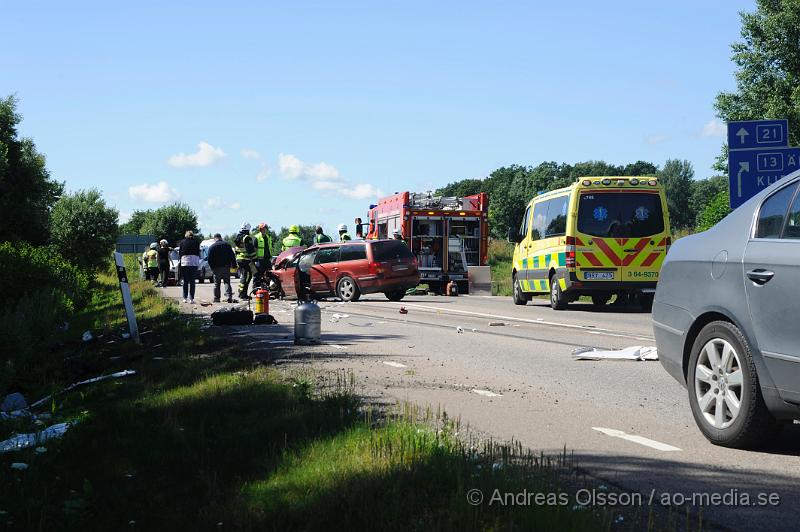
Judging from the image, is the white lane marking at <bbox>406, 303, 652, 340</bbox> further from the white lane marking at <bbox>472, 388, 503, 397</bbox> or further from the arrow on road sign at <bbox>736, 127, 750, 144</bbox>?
the white lane marking at <bbox>472, 388, 503, 397</bbox>

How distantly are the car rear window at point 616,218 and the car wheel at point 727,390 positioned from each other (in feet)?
47.4

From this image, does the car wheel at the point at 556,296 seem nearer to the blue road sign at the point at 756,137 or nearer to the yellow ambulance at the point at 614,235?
the yellow ambulance at the point at 614,235

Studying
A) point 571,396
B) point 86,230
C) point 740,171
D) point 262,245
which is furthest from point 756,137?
point 86,230

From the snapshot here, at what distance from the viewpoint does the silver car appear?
17.8 ft

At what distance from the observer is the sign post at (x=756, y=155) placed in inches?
762

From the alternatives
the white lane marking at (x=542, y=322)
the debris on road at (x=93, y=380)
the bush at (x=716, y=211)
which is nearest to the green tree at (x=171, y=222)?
the bush at (x=716, y=211)

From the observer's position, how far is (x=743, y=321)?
574 centimetres

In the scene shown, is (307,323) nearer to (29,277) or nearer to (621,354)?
(621,354)

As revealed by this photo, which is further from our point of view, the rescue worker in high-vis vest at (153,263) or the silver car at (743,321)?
the rescue worker in high-vis vest at (153,263)

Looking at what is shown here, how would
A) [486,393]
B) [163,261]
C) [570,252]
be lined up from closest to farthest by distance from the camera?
[486,393], [570,252], [163,261]

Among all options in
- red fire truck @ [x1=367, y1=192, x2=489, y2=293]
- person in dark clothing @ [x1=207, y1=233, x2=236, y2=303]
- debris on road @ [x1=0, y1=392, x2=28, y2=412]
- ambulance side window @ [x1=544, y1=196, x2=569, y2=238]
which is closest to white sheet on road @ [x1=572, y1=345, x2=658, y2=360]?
debris on road @ [x1=0, y1=392, x2=28, y2=412]

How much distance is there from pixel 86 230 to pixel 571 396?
4408 centimetres

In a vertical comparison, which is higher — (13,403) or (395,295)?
(395,295)

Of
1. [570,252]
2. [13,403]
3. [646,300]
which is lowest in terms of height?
[13,403]
